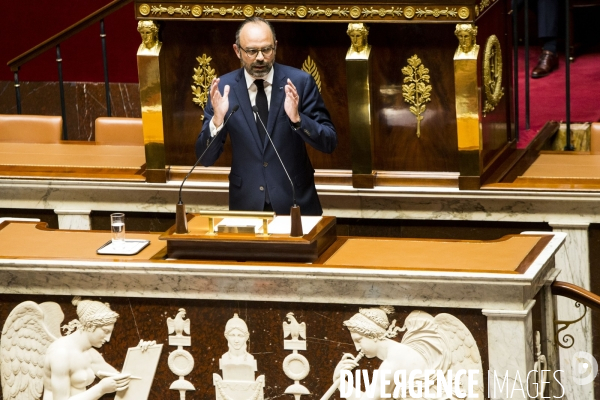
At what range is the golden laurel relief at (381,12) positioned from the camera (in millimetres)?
5539

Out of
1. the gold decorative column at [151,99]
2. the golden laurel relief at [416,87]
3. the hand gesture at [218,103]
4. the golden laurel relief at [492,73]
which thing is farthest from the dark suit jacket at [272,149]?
the golden laurel relief at [492,73]

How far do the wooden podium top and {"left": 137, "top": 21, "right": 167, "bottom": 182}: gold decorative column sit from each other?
1316 millimetres

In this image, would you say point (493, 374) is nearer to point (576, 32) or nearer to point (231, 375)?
point (231, 375)

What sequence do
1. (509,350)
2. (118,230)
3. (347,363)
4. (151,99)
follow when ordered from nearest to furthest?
Answer: (509,350) < (347,363) < (118,230) < (151,99)

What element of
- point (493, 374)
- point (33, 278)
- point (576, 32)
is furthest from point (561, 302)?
point (576, 32)

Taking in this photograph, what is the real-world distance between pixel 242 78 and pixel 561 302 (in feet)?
5.59

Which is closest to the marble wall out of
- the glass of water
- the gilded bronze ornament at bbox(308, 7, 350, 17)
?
the gilded bronze ornament at bbox(308, 7, 350, 17)

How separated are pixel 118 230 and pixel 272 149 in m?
0.74

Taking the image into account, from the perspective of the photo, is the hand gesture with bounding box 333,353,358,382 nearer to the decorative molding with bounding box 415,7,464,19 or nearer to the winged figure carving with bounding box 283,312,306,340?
the winged figure carving with bounding box 283,312,306,340

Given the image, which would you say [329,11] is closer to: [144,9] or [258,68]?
[144,9]

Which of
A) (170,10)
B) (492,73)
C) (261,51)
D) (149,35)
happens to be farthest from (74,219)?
(492,73)

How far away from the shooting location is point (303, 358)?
4.20 m

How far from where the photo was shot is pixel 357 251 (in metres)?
4.38

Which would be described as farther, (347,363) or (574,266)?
(574,266)
